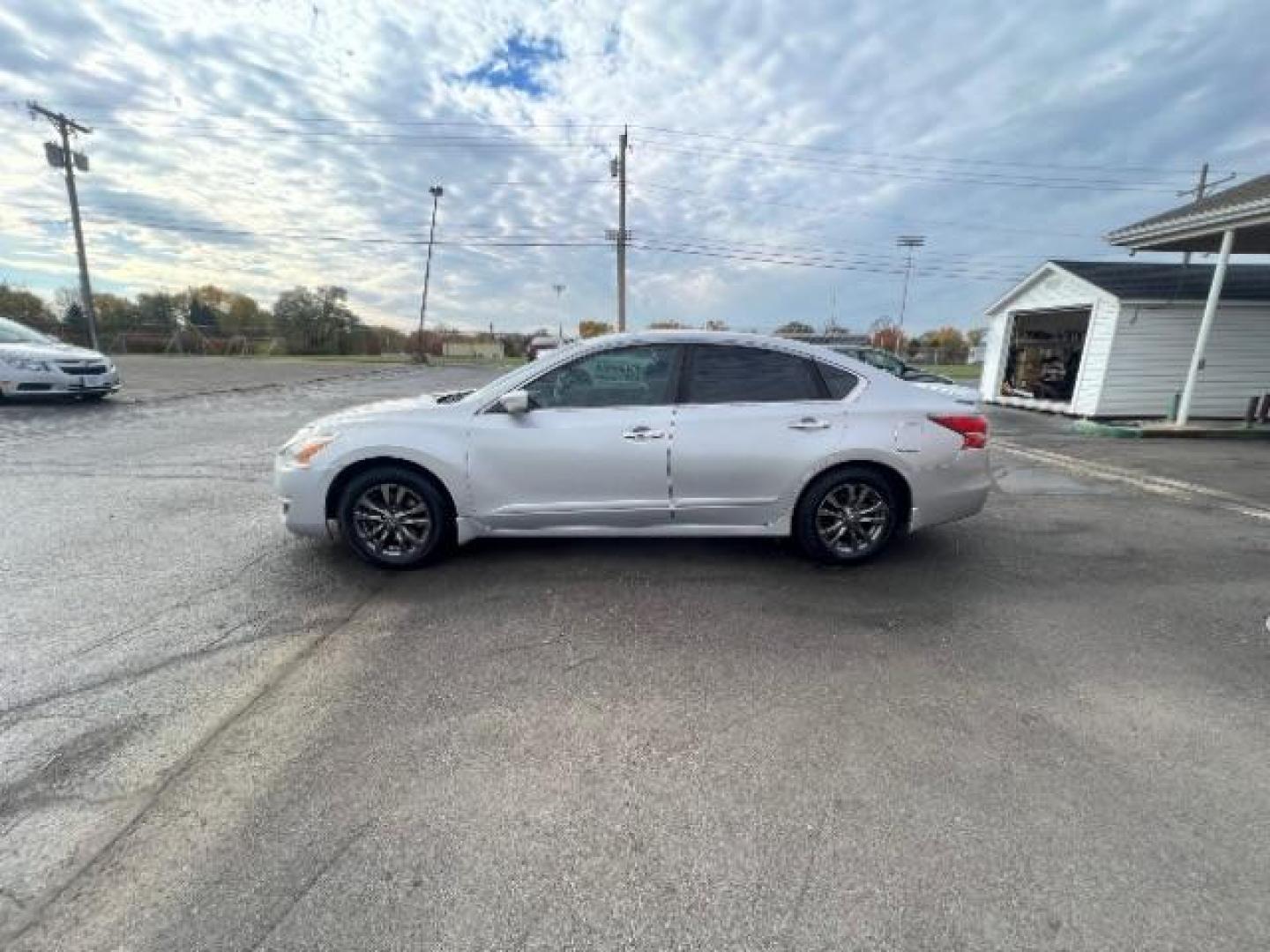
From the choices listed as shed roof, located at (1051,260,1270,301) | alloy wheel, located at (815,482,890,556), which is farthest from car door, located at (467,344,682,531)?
shed roof, located at (1051,260,1270,301)

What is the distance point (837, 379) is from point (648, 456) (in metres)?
1.46

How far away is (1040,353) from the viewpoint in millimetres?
18297

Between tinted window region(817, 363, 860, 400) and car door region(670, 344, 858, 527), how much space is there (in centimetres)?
1

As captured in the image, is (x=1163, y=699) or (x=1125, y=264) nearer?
(x=1163, y=699)

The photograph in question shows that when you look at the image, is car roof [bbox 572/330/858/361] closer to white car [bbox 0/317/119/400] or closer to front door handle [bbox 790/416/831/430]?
front door handle [bbox 790/416/831/430]

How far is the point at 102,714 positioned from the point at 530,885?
6.79 feet

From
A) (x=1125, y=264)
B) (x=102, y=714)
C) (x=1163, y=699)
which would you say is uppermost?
(x=1125, y=264)

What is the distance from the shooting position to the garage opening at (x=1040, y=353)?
56.3ft

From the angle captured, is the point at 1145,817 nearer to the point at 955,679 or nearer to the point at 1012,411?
the point at 955,679

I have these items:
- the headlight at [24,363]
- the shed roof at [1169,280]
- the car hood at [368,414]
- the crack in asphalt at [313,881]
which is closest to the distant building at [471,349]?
the headlight at [24,363]

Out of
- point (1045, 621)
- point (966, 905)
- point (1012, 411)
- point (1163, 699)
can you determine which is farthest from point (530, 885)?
point (1012, 411)

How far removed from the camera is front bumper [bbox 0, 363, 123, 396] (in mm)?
10924

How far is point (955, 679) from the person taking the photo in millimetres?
2771

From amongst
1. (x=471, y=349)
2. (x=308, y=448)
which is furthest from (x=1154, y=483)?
(x=471, y=349)
